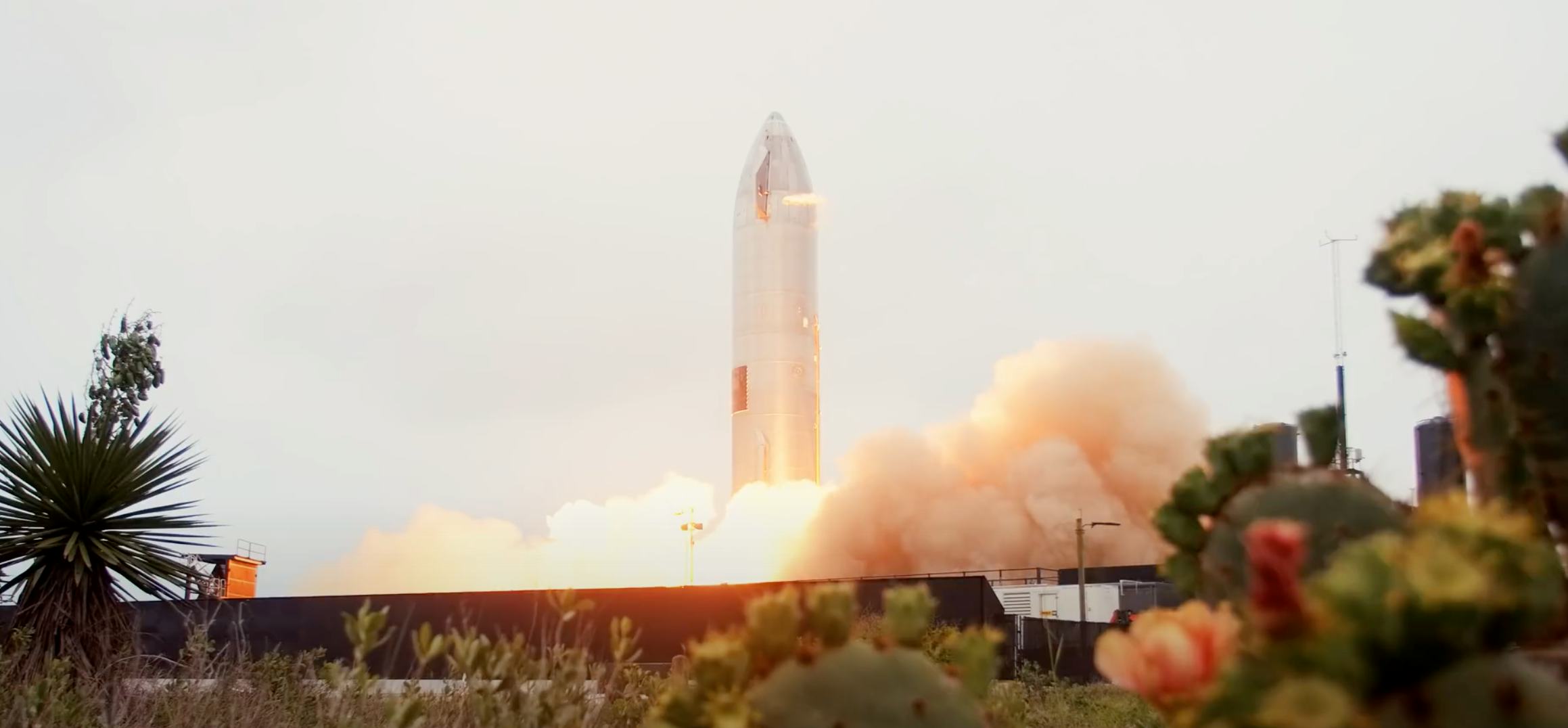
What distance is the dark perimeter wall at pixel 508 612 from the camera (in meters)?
27.2

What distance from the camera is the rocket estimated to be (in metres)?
49.7

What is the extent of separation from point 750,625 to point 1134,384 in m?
62.7

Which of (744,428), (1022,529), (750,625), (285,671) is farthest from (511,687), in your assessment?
(1022,529)

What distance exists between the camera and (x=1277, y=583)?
3.72 feet

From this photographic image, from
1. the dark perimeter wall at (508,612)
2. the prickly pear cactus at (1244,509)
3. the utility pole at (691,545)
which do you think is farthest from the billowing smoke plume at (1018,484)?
the prickly pear cactus at (1244,509)

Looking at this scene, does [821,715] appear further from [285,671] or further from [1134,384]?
[1134,384]

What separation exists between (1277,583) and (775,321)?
48.7 meters

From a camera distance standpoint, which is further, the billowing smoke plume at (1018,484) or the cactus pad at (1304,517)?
the billowing smoke plume at (1018,484)

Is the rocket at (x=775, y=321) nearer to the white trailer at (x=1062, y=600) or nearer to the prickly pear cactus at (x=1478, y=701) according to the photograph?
the white trailer at (x=1062, y=600)

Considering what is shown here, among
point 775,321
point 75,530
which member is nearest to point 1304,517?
point 75,530

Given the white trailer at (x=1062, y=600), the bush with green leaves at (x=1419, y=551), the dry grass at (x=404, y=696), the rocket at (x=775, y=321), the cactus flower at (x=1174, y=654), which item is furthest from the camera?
the rocket at (x=775, y=321)

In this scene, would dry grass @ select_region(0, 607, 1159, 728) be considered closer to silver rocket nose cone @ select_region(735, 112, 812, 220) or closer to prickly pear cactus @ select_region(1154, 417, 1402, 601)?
prickly pear cactus @ select_region(1154, 417, 1402, 601)

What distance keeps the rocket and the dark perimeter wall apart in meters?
18.0

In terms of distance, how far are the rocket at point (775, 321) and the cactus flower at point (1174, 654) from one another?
4769cm
